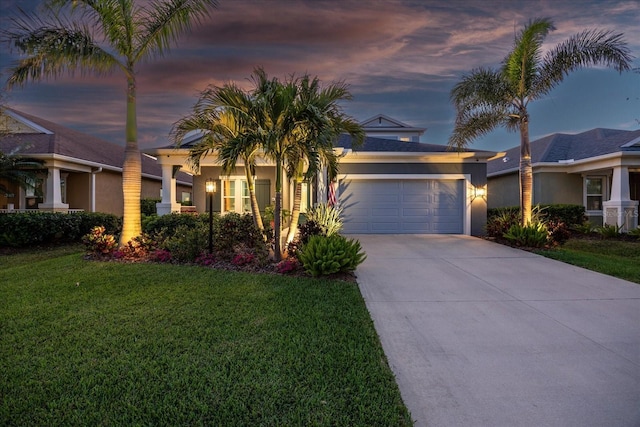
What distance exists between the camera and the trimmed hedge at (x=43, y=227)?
10359mm

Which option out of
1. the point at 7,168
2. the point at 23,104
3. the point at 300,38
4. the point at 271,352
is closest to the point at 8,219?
the point at 7,168

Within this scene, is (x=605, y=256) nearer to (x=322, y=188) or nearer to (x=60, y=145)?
(x=322, y=188)

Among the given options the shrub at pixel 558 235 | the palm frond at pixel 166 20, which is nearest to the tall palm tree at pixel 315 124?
the palm frond at pixel 166 20

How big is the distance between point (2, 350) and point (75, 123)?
60.6ft

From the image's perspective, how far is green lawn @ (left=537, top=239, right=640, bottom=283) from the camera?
7.17 metres

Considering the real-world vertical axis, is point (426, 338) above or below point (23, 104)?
below

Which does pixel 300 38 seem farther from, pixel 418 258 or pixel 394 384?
pixel 394 384

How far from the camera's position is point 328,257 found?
20.3 ft

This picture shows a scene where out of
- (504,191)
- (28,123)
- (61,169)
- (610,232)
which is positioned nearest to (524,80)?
(610,232)

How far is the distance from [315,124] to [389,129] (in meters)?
13.4

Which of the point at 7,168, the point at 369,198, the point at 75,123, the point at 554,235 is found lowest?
the point at 554,235

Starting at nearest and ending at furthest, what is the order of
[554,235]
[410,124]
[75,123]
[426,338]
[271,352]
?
[271,352] < [426,338] < [554,235] < [75,123] < [410,124]

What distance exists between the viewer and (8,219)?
10.4 m

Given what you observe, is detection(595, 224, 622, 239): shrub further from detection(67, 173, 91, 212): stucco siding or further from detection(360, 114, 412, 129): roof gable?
detection(67, 173, 91, 212): stucco siding
